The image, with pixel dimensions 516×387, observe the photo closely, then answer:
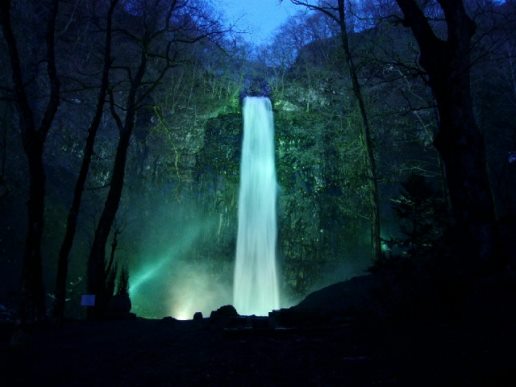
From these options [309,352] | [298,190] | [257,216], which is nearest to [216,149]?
[257,216]

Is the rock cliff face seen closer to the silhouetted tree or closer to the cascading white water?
the cascading white water

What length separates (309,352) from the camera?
14.7 feet

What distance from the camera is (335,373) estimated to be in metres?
3.58

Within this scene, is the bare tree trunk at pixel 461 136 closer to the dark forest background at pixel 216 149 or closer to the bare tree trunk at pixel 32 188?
the bare tree trunk at pixel 32 188

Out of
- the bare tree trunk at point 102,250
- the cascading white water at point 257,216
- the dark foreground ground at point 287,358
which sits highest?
the cascading white water at point 257,216

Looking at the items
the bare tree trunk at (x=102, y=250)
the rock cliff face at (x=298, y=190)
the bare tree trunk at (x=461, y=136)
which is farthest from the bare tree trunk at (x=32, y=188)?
the rock cliff face at (x=298, y=190)

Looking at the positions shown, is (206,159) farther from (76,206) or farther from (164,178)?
(76,206)

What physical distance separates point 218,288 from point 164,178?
7.20m

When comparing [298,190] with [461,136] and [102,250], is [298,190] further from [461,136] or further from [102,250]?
[461,136]

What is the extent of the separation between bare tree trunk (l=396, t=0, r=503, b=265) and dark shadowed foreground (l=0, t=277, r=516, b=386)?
105cm

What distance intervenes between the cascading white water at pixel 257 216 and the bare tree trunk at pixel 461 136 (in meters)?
15.7

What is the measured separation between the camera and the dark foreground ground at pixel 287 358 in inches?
130

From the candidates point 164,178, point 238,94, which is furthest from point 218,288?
point 238,94

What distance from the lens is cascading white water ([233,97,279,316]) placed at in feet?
71.7
